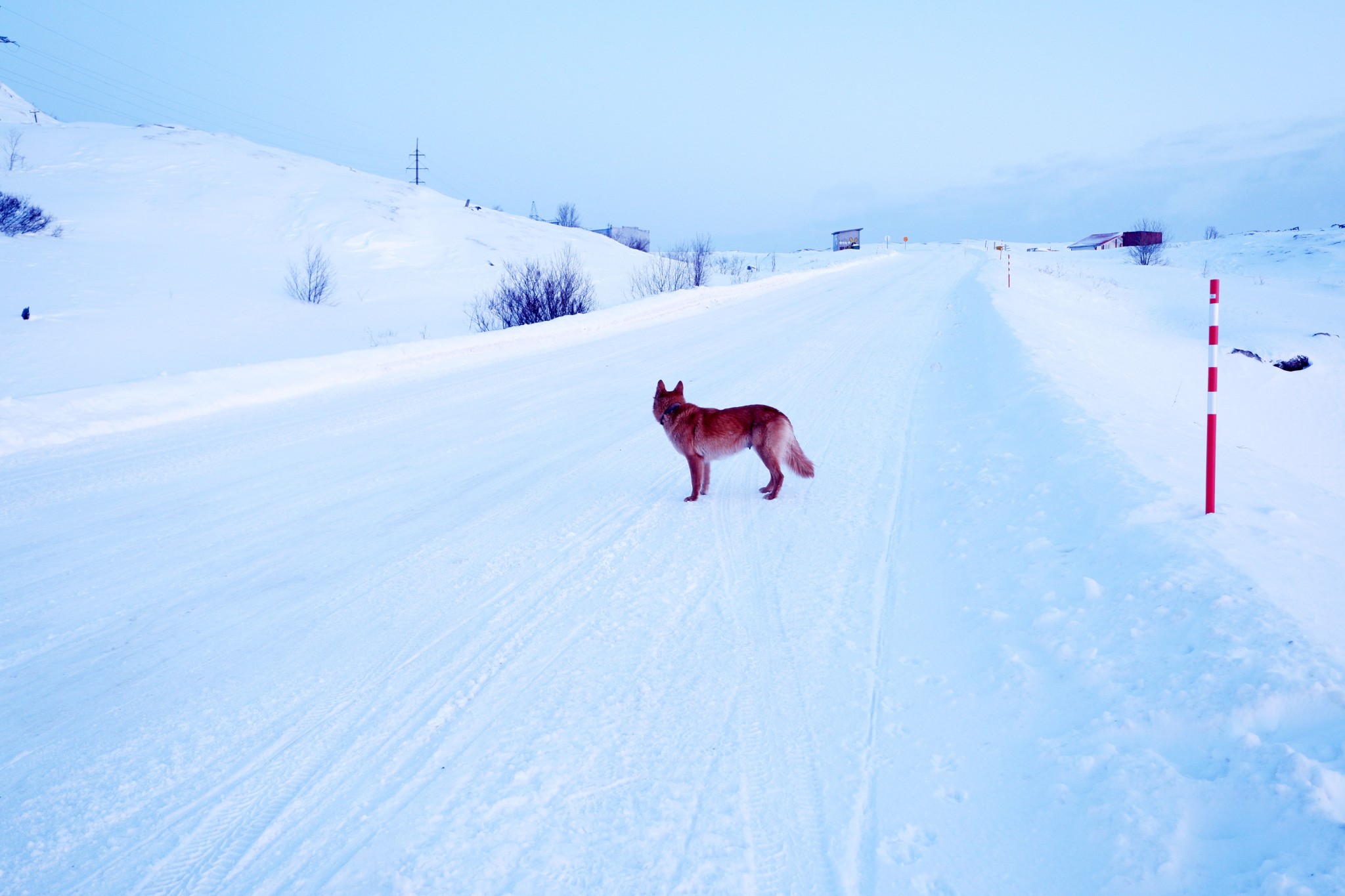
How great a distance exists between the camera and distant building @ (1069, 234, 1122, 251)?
269 feet

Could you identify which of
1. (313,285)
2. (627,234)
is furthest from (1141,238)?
(313,285)

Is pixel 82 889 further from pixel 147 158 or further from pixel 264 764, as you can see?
pixel 147 158

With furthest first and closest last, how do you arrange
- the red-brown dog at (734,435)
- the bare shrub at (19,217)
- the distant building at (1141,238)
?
the distant building at (1141,238) < the bare shrub at (19,217) < the red-brown dog at (734,435)

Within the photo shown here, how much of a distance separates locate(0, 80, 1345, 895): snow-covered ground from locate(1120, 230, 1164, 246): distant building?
211 feet

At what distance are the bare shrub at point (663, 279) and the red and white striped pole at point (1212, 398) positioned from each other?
1143 inches

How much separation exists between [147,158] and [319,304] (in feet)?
113

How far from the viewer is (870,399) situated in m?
10.1

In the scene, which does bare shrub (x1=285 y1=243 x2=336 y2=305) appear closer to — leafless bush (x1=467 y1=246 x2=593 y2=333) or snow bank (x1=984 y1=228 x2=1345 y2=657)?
leafless bush (x1=467 y1=246 x2=593 y2=333)

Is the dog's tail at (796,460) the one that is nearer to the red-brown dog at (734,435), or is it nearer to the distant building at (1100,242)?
the red-brown dog at (734,435)

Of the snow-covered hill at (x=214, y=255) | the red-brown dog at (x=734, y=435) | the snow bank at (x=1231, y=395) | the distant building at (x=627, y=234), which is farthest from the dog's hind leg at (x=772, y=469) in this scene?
the distant building at (x=627, y=234)

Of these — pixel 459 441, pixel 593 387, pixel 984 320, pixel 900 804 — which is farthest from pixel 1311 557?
pixel 984 320

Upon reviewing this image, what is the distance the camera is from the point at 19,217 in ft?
105

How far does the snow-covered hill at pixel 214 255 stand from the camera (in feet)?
64.4

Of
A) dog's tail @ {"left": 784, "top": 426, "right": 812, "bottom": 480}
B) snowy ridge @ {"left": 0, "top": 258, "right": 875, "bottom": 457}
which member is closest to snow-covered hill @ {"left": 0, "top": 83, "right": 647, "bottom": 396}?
snowy ridge @ {"left": 0, "top": 258, "right": 875, "bottom": 457}
